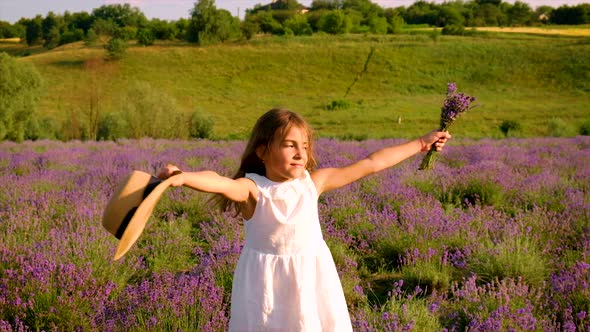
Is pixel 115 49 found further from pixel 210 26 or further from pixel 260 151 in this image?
pixel 260 151

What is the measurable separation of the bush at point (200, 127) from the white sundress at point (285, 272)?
73.2 ft

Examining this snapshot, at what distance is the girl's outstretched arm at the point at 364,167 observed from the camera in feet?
7.88

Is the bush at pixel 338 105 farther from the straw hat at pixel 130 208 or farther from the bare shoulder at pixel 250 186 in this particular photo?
the straw hat at pixel 130 208

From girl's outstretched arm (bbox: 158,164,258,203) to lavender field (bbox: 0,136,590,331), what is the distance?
0.22m

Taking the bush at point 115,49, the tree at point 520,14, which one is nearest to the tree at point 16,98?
the bush at point 115,49

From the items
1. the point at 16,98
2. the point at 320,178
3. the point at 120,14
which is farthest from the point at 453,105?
the point at 120,14

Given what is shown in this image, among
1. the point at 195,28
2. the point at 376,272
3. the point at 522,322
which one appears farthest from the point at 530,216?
the point at 195,28

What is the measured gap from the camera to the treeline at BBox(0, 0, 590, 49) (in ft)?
214

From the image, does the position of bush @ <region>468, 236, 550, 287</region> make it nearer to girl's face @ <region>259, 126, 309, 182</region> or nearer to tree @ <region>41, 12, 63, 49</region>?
girl's face @ <region>259, 126, 309, 182</region>

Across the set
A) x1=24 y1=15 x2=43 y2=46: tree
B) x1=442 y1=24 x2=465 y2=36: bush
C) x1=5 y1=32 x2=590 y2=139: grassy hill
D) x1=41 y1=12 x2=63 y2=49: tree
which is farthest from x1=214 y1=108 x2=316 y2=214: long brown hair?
x1=24 y1=15 x2=43 y2=46: tree

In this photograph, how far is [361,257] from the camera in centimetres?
436

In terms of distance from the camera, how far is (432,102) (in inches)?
1713

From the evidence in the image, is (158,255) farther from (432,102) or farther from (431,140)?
(432,102)

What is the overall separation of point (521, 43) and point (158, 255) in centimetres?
6073
